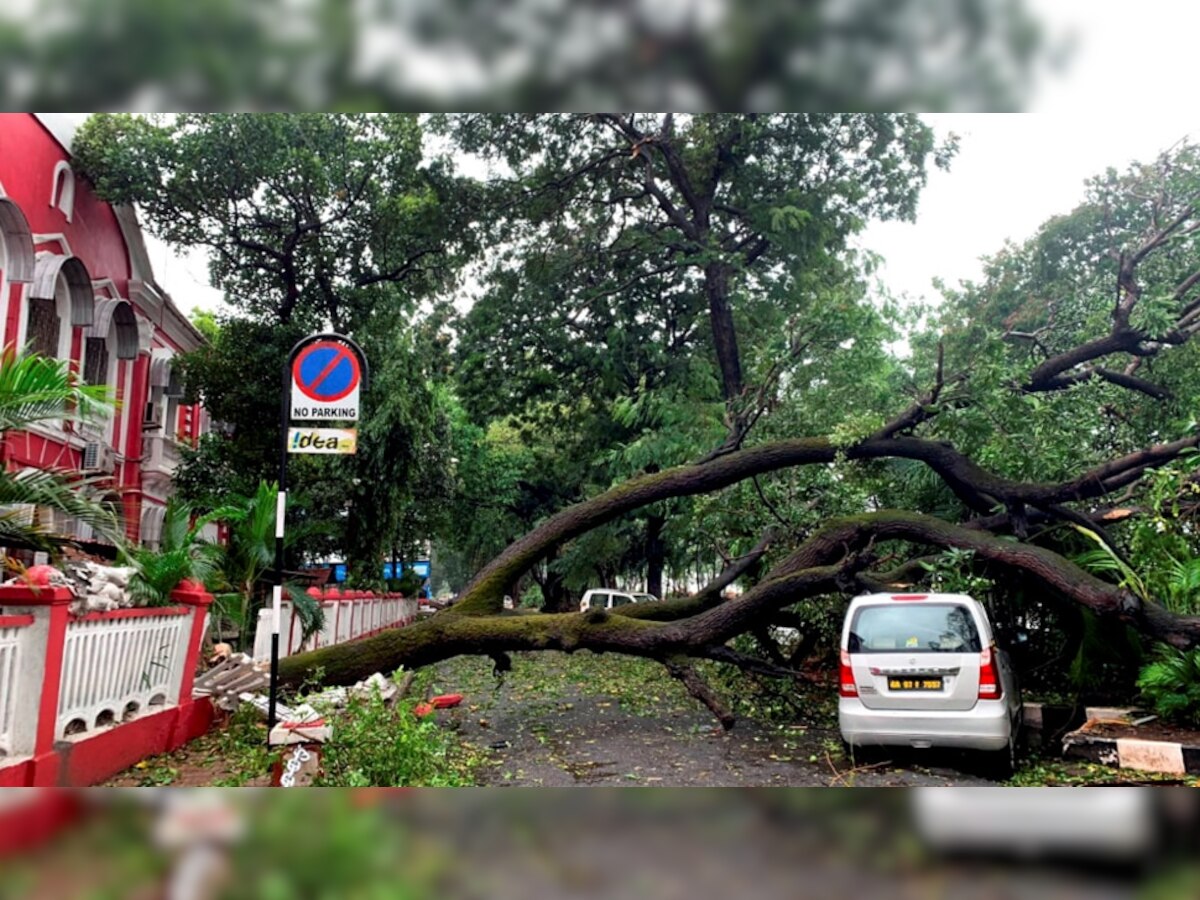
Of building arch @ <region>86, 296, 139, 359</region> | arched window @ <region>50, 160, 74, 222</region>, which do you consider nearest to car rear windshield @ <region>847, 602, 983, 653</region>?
building arch @ <region>86, 296, 139, 359</region>

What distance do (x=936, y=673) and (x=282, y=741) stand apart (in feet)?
16.2

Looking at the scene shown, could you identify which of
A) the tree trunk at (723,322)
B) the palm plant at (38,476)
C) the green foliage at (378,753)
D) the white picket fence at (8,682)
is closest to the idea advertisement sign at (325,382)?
the palm plant at (38,476)

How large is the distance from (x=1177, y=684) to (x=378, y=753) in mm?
6685

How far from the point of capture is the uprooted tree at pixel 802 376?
9242 millimetres

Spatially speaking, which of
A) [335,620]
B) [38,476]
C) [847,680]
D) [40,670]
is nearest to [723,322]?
[335,620]

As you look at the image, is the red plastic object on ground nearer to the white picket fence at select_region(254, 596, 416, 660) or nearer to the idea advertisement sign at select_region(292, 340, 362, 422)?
the idea advertisement sign at select_region(292, 340, 362, 422)

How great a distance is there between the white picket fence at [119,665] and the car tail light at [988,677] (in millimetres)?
6407

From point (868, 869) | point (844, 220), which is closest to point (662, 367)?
point (844, 220)

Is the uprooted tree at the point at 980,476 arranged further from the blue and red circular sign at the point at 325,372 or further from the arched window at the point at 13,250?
the arched window at the point at 13,250

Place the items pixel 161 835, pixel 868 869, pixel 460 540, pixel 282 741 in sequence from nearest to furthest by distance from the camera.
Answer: pixel 161 835
pixel 868 869
pixel 282 741
pixel 460 540

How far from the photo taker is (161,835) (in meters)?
2.42

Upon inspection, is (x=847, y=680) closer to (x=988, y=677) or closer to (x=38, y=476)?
(x=988, y=677)

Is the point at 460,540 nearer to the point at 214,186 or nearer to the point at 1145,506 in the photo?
the point at 214,186

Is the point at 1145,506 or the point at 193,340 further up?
the point at 193,340
